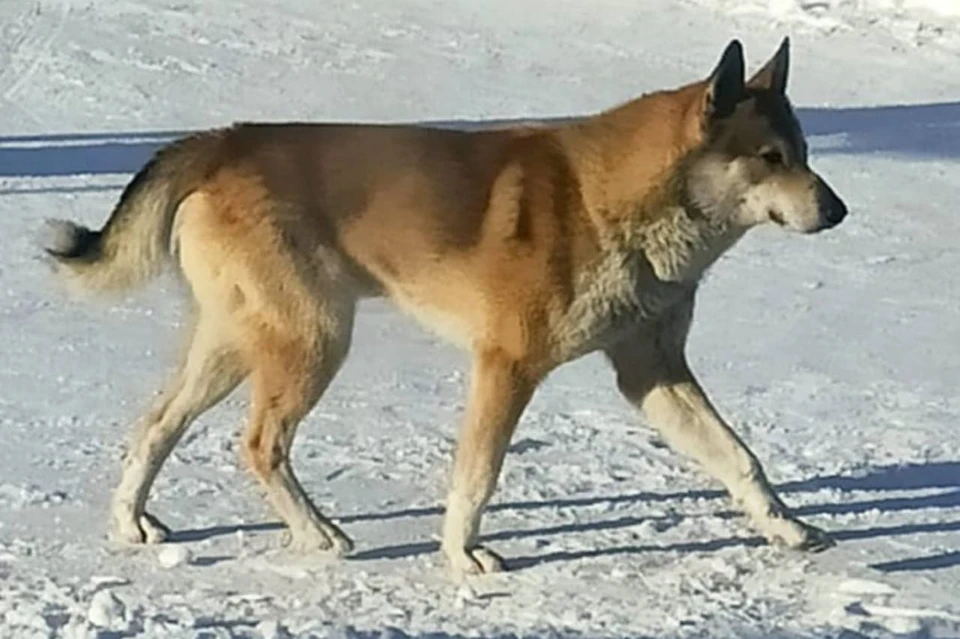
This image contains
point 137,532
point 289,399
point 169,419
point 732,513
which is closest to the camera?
point 289,399

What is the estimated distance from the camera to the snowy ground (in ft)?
17.0

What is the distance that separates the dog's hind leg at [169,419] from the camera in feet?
18.3

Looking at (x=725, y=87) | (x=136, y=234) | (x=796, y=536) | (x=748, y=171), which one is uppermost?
(x=725, y=87)

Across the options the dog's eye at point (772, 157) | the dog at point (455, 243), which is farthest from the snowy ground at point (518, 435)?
the dog's eye at point (772, 157)

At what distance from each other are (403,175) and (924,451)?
6.92ft

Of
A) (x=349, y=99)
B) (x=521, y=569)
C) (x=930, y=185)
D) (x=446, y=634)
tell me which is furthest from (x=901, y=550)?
(x=349, y=99)

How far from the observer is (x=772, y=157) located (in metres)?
5.38

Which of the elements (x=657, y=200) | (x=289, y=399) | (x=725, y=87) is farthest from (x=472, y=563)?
(x=725, y=87)

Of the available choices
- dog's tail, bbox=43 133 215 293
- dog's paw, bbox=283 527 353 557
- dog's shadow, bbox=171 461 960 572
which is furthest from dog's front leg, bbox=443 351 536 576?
dog's tail, bbox=43 133 215 293

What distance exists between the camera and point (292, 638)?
16.0ft

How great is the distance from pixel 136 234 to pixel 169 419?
53 centimetres

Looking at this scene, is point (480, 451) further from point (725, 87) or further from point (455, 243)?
point (725, 87)

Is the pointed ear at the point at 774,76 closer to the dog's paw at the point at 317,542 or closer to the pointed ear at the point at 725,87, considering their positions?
the pointed ear at the point at 725,87

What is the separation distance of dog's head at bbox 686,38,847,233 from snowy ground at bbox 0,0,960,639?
3.11 ft
